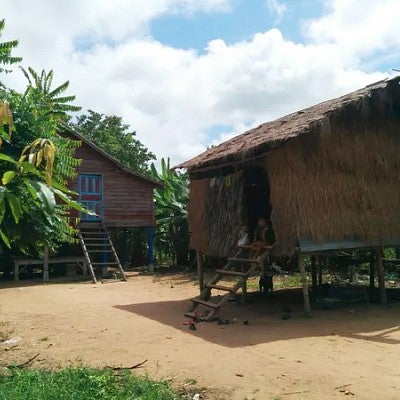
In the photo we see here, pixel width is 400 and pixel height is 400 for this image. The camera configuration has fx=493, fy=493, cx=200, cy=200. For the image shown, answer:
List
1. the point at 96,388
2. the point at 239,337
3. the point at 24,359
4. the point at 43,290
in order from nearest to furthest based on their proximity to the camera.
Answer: the point at 96,388, the point at 24,359, the point at 239,337, the point at 43,290

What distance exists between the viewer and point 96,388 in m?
4.77

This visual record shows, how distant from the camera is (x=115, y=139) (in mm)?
30406

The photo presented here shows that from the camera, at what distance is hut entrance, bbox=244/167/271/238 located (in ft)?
38.8

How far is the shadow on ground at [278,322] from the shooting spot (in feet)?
24.1

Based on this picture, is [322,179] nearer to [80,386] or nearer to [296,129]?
[296,129]

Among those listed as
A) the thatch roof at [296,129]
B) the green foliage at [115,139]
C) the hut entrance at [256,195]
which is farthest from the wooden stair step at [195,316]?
the green foliage at [115,139]

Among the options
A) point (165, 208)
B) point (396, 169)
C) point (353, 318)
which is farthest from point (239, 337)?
point (165, 208)

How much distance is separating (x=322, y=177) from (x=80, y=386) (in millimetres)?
6194

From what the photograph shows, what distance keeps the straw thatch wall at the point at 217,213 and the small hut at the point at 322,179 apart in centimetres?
2

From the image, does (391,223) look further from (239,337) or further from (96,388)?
(96,388)

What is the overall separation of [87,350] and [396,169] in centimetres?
724

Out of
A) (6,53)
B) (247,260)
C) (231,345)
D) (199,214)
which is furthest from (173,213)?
(6,53)

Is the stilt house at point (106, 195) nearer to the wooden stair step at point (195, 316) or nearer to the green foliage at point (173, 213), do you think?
the green foliage at point (173, 213)

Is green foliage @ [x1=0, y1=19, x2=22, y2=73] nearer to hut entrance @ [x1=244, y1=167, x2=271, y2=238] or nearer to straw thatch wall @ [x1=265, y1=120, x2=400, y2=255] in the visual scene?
straw thatch wall @ [x1=265, y1=120, x2=400, y2=255]
